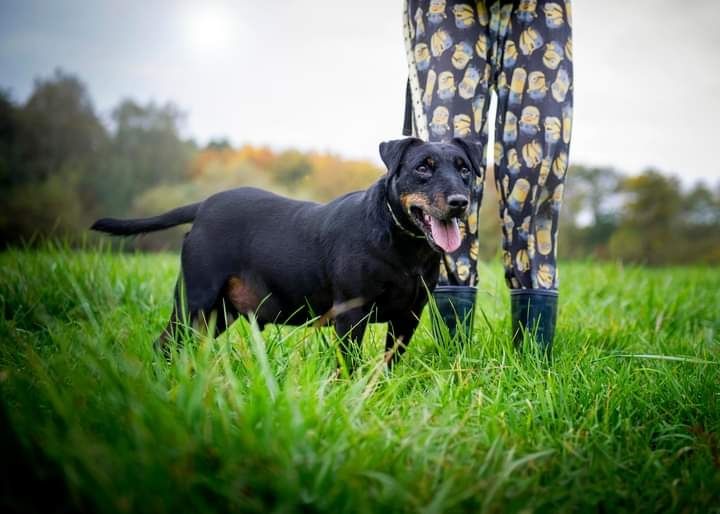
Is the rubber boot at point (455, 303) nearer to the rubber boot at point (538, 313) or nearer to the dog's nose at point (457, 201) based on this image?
the rubber boot at point (538, 313)

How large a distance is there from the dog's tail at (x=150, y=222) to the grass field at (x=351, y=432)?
0.85 metres

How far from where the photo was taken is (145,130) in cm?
3675

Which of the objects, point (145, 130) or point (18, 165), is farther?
point (145, 130)

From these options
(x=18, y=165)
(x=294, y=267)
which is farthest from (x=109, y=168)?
(x=294, y=267)

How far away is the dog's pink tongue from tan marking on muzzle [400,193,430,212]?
8 centimetres

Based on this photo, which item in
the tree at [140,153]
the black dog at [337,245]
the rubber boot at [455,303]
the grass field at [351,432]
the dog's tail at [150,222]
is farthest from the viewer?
the tree at [140,153]

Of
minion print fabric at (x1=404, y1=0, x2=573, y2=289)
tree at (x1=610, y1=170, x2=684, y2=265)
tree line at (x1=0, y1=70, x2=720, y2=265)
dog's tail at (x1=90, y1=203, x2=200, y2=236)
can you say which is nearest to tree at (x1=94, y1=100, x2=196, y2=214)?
tree line at (x1=0, y1=70, x2=720, y2=265)

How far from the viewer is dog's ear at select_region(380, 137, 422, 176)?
2.87 metres

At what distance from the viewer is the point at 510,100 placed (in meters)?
2.97

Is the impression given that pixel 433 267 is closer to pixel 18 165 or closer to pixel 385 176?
pixel 385 176

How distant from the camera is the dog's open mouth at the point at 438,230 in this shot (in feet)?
8.71

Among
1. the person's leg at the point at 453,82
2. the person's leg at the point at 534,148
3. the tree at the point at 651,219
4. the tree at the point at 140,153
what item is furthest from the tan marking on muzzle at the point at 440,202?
the tree at the point at 140,153

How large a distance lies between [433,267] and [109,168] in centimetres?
3324

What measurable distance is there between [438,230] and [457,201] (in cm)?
17
